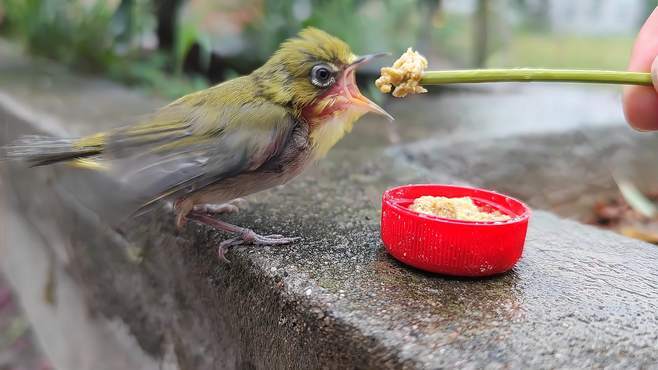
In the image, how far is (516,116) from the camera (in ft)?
12.2

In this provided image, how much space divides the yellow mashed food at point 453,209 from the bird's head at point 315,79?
0.32m

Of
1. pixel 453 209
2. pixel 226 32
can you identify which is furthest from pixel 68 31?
pixel 453 209

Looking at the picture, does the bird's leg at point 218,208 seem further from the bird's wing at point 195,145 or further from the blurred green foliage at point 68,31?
the blurred green foliage at point 68,31

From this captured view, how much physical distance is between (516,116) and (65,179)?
2587mm

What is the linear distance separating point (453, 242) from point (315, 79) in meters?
0.64

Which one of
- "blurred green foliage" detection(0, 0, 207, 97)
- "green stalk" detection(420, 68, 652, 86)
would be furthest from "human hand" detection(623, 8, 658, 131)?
"blurred green foliage" detection(0, 0, 207, 97)

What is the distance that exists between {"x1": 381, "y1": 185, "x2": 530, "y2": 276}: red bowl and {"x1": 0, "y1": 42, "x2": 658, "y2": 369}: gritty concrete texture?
0.04 metres

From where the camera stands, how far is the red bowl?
4.63 ft

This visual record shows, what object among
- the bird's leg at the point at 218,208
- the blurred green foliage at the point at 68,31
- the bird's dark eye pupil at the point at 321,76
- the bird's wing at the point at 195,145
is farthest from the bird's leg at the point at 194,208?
the blurred green foliage at the point at 68,31

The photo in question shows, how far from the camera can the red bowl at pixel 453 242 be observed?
4.63ft

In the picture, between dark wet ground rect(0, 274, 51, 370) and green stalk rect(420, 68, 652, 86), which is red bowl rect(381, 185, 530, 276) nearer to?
green stalk rect(420, 68, 652, 86)

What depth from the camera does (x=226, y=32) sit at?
451 centimetres

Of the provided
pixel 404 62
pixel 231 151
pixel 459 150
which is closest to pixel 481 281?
pixel 404 62

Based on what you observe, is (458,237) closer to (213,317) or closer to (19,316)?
(213,317)
